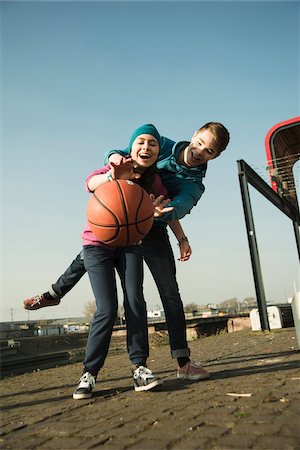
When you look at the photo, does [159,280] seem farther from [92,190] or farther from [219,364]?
[219,364]

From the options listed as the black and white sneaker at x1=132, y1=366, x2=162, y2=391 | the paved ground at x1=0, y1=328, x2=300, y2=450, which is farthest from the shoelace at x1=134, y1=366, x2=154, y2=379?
the paved ground at x1=0, y1=328, x2=300, y2=450

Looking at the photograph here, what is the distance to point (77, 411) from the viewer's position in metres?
2.86

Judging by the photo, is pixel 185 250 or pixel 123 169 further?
pixel 185 250

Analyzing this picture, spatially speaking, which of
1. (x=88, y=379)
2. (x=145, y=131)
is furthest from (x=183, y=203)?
(x=88, y=379)

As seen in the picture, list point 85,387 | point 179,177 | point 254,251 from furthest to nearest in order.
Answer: point 254,251 < point 179,177 < point 85,387

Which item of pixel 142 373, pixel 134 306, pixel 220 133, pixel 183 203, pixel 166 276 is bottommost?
pixel 142 373

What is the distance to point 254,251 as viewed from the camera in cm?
872

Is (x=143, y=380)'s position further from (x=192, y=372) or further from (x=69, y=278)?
(x=69, y=278)

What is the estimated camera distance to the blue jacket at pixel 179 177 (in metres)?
3.93

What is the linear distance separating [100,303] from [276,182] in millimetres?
9674

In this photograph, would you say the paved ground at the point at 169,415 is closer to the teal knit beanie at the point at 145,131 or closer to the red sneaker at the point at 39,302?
the red sneaker at the point at 39,302

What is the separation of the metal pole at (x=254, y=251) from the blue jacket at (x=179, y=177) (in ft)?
16.4

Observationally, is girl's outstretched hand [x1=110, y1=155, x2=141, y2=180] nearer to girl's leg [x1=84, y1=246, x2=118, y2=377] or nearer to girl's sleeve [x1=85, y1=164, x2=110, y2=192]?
girl's sleeve [x1=85, y1=164, x2=110, y2=192]

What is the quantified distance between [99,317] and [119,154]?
142 cm
